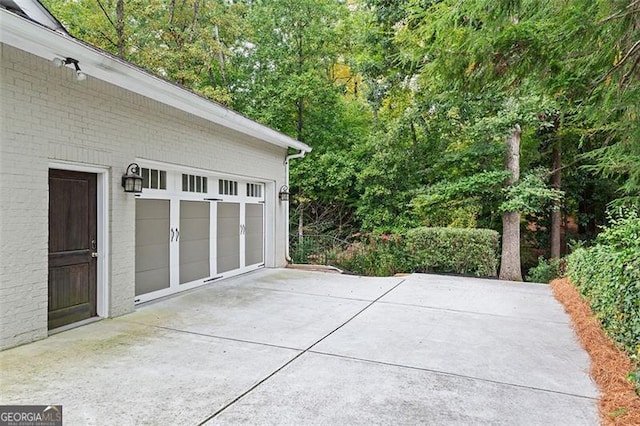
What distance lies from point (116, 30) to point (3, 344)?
10950 millimetres

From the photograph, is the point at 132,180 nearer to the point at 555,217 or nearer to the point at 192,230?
the point at 192,230

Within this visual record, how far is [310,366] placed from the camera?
3533 mm

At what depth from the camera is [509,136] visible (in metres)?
10.1

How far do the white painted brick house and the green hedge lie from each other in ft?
15.3

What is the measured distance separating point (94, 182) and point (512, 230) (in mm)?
9933

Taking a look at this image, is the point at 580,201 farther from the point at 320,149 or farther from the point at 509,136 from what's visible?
the point at 320,149

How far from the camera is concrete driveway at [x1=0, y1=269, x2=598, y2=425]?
9.00 ft

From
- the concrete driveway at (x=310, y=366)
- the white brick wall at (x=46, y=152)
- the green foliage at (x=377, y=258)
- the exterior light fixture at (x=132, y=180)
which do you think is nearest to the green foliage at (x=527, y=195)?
the green foliage at (x=377, y=258)

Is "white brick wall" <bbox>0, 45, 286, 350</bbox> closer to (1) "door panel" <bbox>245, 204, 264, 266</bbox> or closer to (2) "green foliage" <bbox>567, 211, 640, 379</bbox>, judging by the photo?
(1) "door panel" <bbox>245, 204, 264, 266</bbox>

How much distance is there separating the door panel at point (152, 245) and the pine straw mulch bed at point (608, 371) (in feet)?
18.5

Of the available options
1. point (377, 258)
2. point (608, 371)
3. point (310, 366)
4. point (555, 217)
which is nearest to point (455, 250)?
point (377, 258)

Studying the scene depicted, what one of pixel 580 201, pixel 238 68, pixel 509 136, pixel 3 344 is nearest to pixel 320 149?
pixel 238 68

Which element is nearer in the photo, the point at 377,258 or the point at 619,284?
the point at 619,284

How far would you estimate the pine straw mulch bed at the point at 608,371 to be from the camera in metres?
2.68
